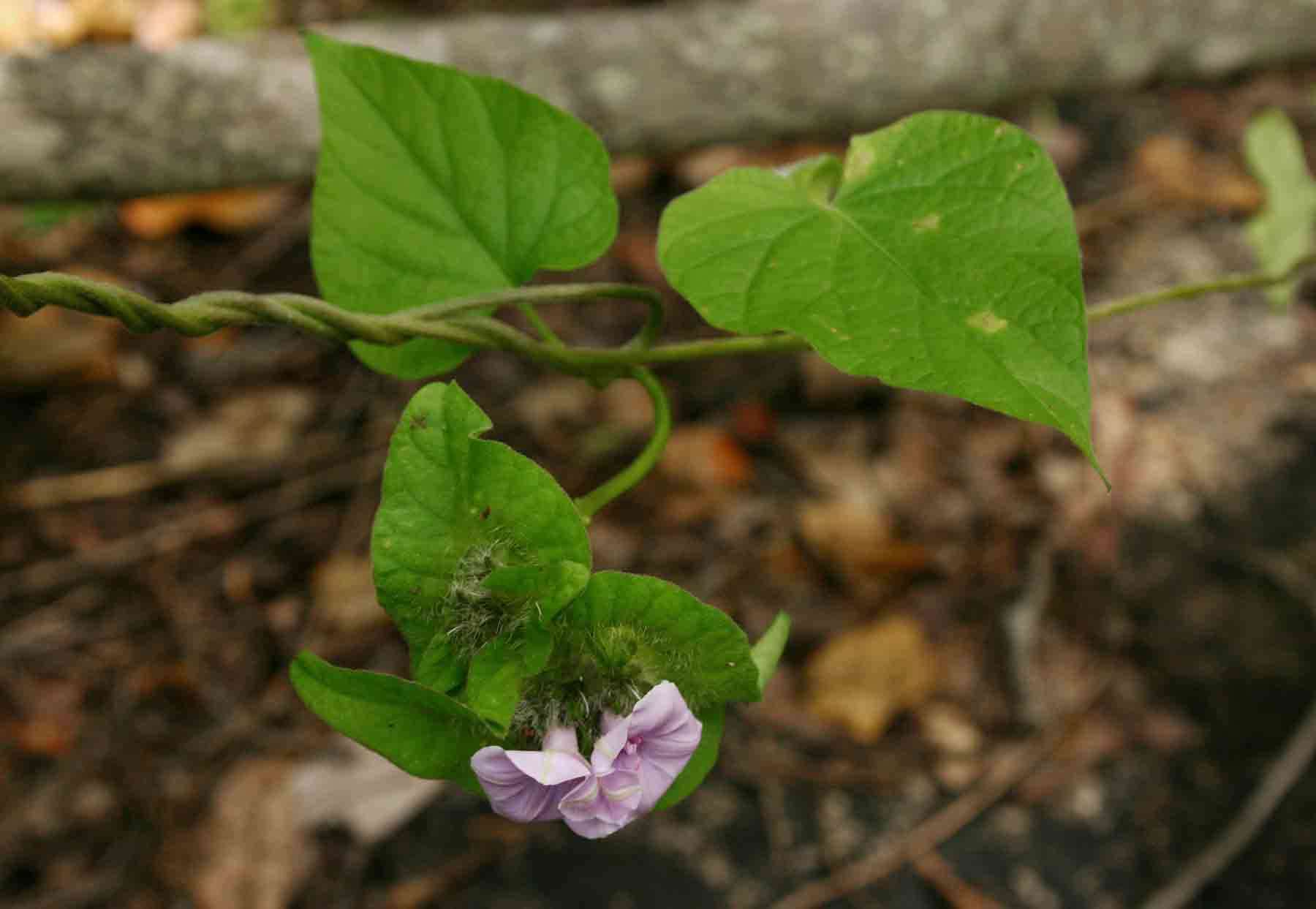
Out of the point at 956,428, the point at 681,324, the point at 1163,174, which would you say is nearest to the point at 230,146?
the point at 681,324

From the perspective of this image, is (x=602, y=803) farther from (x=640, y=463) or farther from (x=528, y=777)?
(x=640, y=463)

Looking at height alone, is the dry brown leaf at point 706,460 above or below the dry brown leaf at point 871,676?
above

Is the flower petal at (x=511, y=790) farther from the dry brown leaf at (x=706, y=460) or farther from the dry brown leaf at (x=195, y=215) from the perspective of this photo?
the dry brown leaf at (x=195, y=215)

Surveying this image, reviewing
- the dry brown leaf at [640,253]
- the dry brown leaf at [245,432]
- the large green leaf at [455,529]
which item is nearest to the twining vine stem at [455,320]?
the large green leaf at [455,529]

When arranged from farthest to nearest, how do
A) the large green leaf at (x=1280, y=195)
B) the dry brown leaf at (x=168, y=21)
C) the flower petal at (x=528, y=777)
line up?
the dry brown leaf at (x=168, y=21)
the large green leaf at (x=1280, y=195)
the flower petal at (x=528, y=777)

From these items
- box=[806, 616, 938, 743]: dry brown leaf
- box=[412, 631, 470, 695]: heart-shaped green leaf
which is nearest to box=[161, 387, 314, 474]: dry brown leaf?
box=[806, 616, 938, 743]: dry brown leaf
